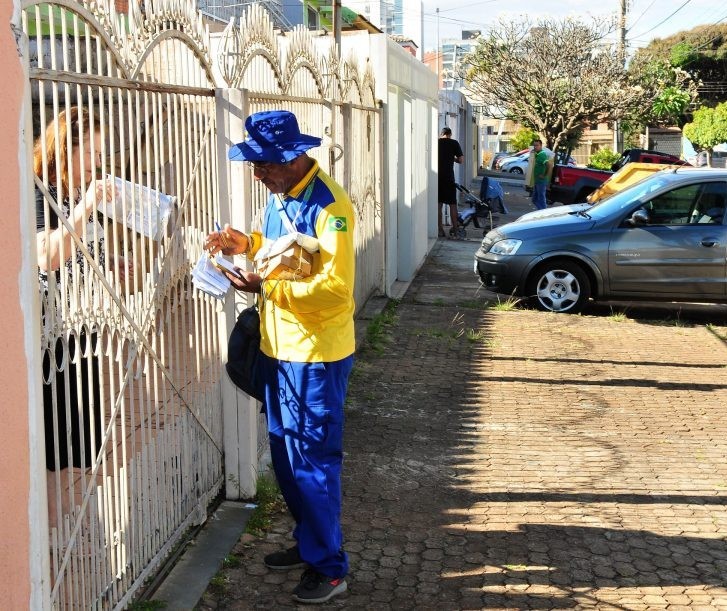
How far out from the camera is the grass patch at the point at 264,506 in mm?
5387

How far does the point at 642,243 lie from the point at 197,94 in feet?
25.4

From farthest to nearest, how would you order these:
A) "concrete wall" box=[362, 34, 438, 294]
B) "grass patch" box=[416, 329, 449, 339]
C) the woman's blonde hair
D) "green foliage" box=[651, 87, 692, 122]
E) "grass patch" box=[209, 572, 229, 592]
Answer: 1. "green foliage" box=[651, 87, 692, 122]
2. "concrete wall" box=[362, 34, 438, 294]
3. "grass patch" box=[416, 329, 449, 339]
4. "grass patch" box=[209, 572, 229, 592]
5. the woman's blonde hair

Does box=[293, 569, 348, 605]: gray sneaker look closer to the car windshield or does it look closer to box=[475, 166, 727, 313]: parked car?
box=[475, 166, 727, 313]: parked car

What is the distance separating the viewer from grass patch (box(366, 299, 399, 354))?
33.0 ft

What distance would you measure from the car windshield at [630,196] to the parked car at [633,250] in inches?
0.6

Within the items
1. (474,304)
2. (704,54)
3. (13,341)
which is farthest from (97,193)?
(704,54)

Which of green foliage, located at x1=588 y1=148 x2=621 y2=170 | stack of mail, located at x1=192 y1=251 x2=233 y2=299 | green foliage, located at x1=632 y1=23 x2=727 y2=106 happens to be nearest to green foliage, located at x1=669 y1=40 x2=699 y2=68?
green foliage, located at x1=632 y1=23 x2=727 y2=106

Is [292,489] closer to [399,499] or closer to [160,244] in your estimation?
[160,244]

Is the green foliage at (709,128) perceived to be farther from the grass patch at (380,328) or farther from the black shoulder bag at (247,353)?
the black shoulder bag at (247,353)

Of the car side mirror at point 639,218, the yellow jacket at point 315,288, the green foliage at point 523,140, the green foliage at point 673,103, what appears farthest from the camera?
the green foliage at point 523,140

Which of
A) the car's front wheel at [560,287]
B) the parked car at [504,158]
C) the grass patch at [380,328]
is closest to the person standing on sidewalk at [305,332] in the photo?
the grass patch at [380,328]

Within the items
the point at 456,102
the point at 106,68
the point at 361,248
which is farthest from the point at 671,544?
the point at 456,102

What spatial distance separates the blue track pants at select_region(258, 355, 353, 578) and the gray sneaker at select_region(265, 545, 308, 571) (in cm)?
31

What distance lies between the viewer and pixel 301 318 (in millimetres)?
4340
